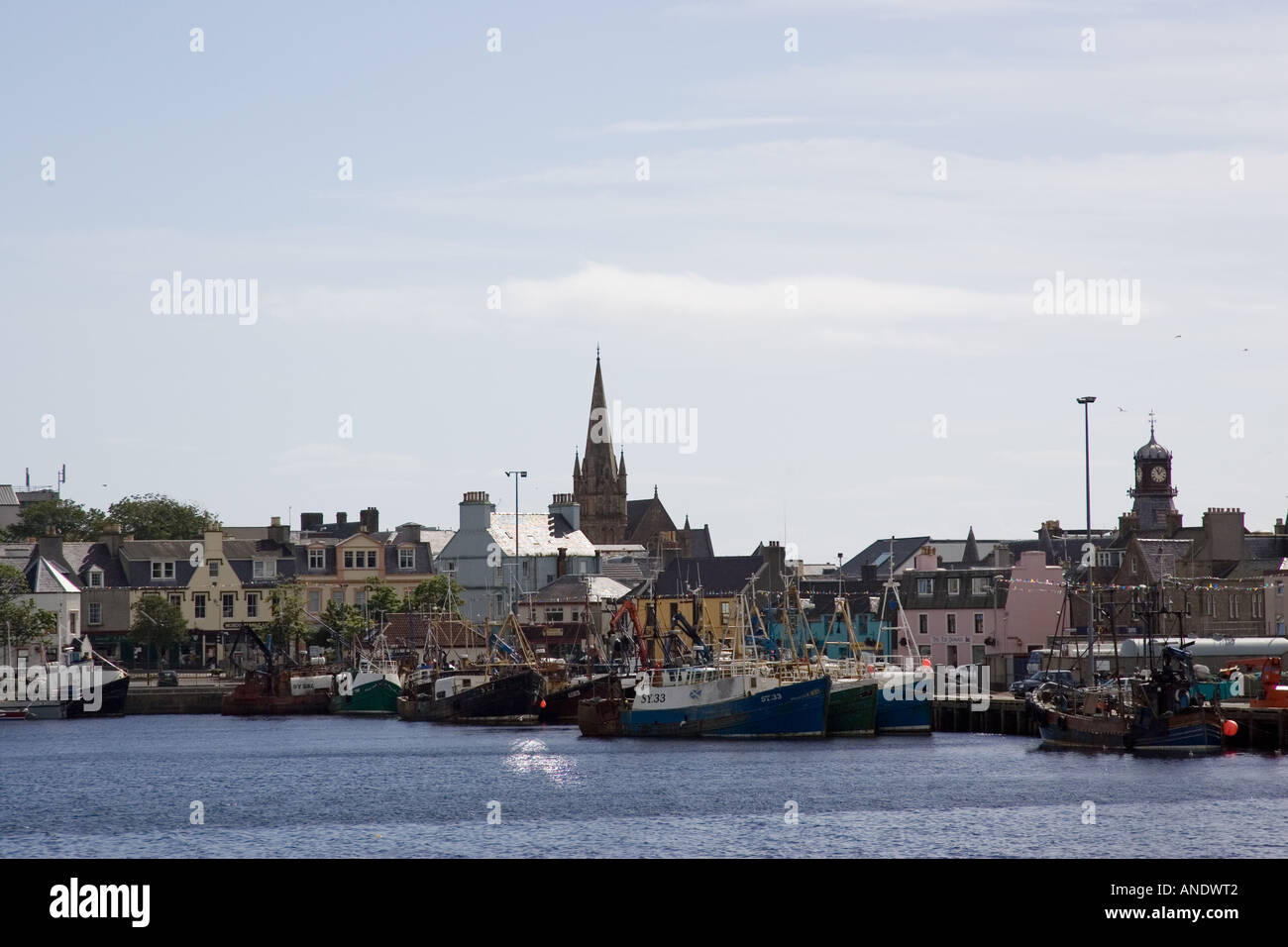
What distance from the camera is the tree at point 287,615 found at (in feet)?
446

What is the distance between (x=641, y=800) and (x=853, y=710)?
109 feet

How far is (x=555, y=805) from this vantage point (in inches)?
2261

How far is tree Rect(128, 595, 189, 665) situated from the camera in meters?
137

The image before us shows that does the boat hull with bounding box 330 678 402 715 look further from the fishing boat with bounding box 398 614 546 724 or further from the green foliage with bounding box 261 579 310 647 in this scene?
the green foliage with bounding box 261 579 310 647

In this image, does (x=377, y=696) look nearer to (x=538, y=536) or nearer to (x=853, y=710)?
(x=538, y=536)

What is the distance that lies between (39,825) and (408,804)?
1136 centimetres

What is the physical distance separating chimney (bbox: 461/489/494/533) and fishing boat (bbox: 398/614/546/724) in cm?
3023

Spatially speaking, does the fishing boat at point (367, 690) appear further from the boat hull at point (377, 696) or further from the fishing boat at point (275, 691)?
the fishing boat at point (275, 691)

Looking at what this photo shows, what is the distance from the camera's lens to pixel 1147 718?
71062 mm

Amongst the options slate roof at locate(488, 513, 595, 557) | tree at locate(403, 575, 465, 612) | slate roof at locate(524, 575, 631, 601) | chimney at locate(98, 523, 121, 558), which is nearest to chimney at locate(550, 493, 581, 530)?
slate roof at locate(488, 513, 595, 557)

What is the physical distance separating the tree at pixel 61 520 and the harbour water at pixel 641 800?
3422 inches

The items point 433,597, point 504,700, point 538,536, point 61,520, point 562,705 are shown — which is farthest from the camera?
point 61,520

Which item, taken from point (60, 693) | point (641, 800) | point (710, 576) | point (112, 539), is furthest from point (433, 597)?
point (641, 800)
